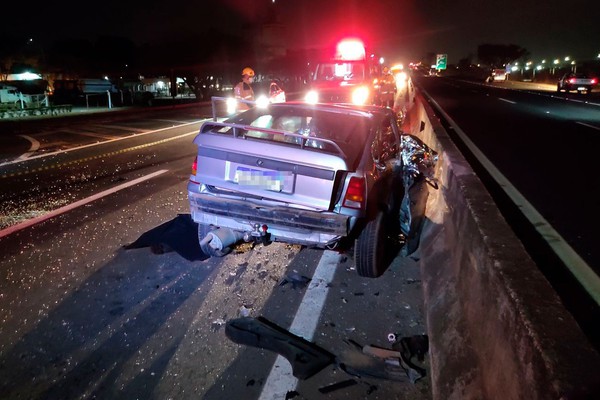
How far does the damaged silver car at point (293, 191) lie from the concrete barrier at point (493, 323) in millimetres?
774

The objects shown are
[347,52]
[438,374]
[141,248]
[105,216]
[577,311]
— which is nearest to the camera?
[438,374]

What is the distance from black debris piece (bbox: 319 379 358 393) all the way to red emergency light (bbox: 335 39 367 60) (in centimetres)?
1570

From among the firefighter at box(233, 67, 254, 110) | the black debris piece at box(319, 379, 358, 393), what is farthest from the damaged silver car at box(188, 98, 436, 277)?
the firefighter at box(233, 67, 254, 110)

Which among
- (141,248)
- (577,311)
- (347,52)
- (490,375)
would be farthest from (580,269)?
(347,52)

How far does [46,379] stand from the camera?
9.29 ft

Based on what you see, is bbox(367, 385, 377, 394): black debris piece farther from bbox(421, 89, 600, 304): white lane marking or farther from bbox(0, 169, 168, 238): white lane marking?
bbox(0, 169, 168, 238): white lane marking

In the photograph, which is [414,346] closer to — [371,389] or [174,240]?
[371,389]

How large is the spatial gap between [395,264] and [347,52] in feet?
46.5

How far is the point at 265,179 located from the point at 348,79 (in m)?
12.0

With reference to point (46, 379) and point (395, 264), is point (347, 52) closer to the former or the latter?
point (395, 264)

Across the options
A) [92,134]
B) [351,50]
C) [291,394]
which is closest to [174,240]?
[291,394]

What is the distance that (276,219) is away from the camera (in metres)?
3.85

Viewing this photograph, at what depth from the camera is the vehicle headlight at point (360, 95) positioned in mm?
13445

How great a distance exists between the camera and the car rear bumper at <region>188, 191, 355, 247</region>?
3773 millimetres
